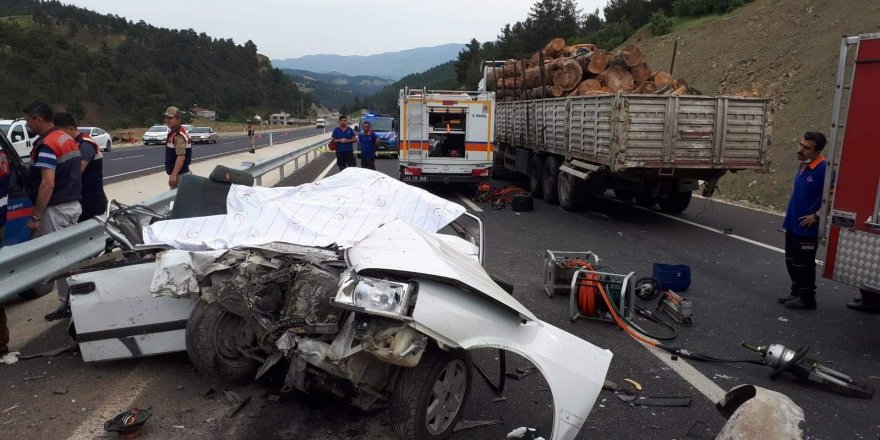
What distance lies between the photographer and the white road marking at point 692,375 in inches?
155

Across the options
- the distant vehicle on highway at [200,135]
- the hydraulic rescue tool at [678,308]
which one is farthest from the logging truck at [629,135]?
the distant vehicle on highway at [200,135]

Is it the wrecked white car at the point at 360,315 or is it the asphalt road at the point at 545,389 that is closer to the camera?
the wrecked white car at the point at 360,315

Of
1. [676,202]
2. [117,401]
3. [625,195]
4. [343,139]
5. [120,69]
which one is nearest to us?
[117,401]

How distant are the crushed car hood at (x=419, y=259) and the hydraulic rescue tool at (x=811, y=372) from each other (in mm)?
2146

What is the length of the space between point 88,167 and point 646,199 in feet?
32.1

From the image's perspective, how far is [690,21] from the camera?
3612 centimetres

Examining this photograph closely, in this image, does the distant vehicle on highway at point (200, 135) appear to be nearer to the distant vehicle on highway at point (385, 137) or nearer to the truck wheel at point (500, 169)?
the distant vehicle on highway at point (385, 137)

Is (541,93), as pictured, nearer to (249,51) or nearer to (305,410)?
(305,410)

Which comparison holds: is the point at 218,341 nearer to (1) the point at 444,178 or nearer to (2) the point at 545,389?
(2) the point at 545,389

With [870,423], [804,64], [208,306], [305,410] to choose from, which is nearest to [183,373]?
[208,306]

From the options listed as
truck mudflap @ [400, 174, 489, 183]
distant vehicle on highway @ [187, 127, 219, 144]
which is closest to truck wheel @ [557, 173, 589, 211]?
truck mudflap @ [400, 174, 489, 183]

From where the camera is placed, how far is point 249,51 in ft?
489

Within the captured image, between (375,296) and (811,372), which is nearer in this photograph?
(375,296)

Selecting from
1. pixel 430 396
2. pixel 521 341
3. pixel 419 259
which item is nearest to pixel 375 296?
pixel 419 259
